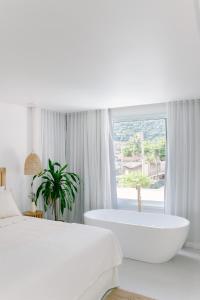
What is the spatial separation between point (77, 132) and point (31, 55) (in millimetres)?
3289

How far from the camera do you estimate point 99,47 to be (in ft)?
6.99

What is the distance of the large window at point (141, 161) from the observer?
495 cm

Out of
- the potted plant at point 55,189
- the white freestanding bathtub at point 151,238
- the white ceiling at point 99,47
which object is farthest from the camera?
the potted plant at point 55,189

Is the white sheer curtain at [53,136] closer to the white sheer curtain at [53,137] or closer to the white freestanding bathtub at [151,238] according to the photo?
the white sheer curtain at [53,137]

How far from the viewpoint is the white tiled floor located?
9.61 feet

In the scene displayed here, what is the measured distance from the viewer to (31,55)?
2.31m

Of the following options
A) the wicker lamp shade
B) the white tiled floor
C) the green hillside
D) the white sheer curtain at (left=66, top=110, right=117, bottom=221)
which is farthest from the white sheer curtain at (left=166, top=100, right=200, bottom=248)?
the wicker lamp shade

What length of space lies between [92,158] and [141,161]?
0.97 metres

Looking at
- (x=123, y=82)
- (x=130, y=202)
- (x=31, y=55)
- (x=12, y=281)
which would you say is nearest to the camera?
(x=12, y=281)

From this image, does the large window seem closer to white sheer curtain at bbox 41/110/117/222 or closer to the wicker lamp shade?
white sheer curtain at bbox 41/110/117/222

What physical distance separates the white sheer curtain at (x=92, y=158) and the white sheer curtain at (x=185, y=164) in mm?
1191

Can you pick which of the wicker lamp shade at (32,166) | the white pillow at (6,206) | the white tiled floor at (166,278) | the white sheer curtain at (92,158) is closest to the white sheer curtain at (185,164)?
the white tiled floor at (166,278)

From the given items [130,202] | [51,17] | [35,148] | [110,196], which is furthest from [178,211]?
[51,17]

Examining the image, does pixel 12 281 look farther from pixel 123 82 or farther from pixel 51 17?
pixel 123 82
